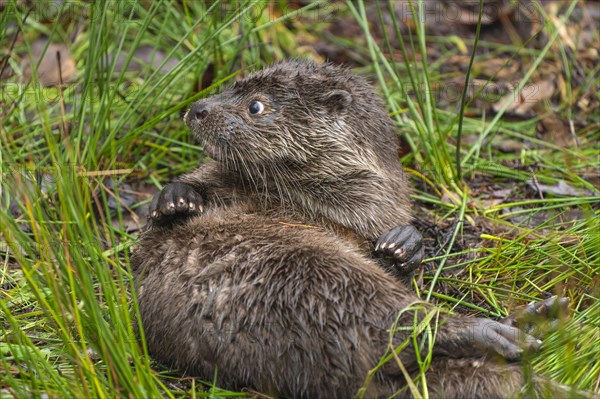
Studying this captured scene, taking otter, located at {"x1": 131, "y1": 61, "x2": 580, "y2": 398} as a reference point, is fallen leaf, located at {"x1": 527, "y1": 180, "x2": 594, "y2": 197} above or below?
below

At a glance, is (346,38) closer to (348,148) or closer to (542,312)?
(348,148)

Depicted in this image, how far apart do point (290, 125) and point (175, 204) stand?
77cm

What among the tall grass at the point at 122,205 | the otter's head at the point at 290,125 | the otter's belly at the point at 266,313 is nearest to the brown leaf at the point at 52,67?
the tall grass at the point at 122,205

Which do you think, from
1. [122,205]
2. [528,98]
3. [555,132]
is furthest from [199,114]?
[528,98]

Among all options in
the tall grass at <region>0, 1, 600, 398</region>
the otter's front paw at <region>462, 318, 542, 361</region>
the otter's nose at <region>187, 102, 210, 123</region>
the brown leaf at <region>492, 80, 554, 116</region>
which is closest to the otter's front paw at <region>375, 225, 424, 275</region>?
the tall grass at <region>0, 1, 600, 398</region>

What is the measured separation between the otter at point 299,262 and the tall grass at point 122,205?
23 centimetres

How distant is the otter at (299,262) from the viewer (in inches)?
140

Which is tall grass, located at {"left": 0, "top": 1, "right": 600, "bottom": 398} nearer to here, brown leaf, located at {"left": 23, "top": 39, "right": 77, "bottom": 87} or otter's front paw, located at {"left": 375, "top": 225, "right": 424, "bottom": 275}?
brown leaf, located at {"left": 23, "top": 39, "right": 77, "bottom": 87}

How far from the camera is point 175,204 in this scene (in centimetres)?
439

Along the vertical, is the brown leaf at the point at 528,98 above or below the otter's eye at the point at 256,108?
below

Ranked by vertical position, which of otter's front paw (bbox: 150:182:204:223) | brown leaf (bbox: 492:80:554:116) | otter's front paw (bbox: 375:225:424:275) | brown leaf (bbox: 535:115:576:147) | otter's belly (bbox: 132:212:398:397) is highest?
→ otter's front paw (bbox: 150:182:204:223)

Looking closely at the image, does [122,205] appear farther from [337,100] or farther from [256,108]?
[337,100]

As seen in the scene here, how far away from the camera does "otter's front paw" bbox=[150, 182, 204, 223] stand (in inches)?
173

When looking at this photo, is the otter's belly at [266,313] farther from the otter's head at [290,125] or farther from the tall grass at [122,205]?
the otter's head at [290,125]
